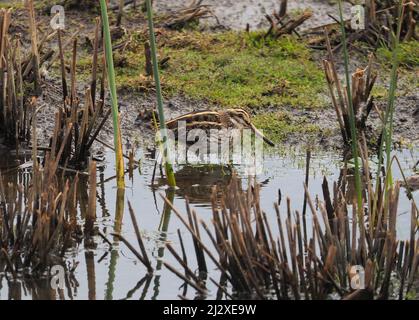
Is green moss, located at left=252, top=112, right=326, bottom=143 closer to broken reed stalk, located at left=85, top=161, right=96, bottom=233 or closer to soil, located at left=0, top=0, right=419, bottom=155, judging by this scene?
soil, located at left=0, top=0, right=419, bottom=155

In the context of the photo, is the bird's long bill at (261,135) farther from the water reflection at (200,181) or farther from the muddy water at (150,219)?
the water reflection at (200,181)

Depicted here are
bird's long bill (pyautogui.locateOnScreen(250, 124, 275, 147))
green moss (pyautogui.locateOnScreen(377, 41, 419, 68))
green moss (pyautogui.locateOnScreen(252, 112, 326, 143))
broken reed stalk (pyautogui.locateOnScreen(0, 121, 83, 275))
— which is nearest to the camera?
broken reed stalk (pyautogui.locateOnScreen(0, 121, 83, 275))

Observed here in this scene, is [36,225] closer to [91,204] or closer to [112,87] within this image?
[91,204]

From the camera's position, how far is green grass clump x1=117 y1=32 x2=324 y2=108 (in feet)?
30.5

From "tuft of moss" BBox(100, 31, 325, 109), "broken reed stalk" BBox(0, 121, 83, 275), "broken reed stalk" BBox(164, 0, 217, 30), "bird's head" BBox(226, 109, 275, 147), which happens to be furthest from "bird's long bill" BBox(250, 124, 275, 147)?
"broken reed stalk" BBox(0, 121, 83, 275)

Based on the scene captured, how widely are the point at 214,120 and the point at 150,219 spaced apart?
1678mm

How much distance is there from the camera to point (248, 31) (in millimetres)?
10344

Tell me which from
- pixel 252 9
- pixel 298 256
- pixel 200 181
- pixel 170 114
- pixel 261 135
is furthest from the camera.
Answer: pixel 252 9

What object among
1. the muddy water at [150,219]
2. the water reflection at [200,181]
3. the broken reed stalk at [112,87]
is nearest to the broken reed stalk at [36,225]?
the muddy water at [150,219]

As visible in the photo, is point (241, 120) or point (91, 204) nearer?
point (91, 204)

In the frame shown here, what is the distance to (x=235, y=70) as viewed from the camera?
9641 mm

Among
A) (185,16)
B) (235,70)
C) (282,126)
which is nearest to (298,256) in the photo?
(282,126)

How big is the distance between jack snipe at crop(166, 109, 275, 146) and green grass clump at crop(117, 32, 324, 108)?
835 mm
